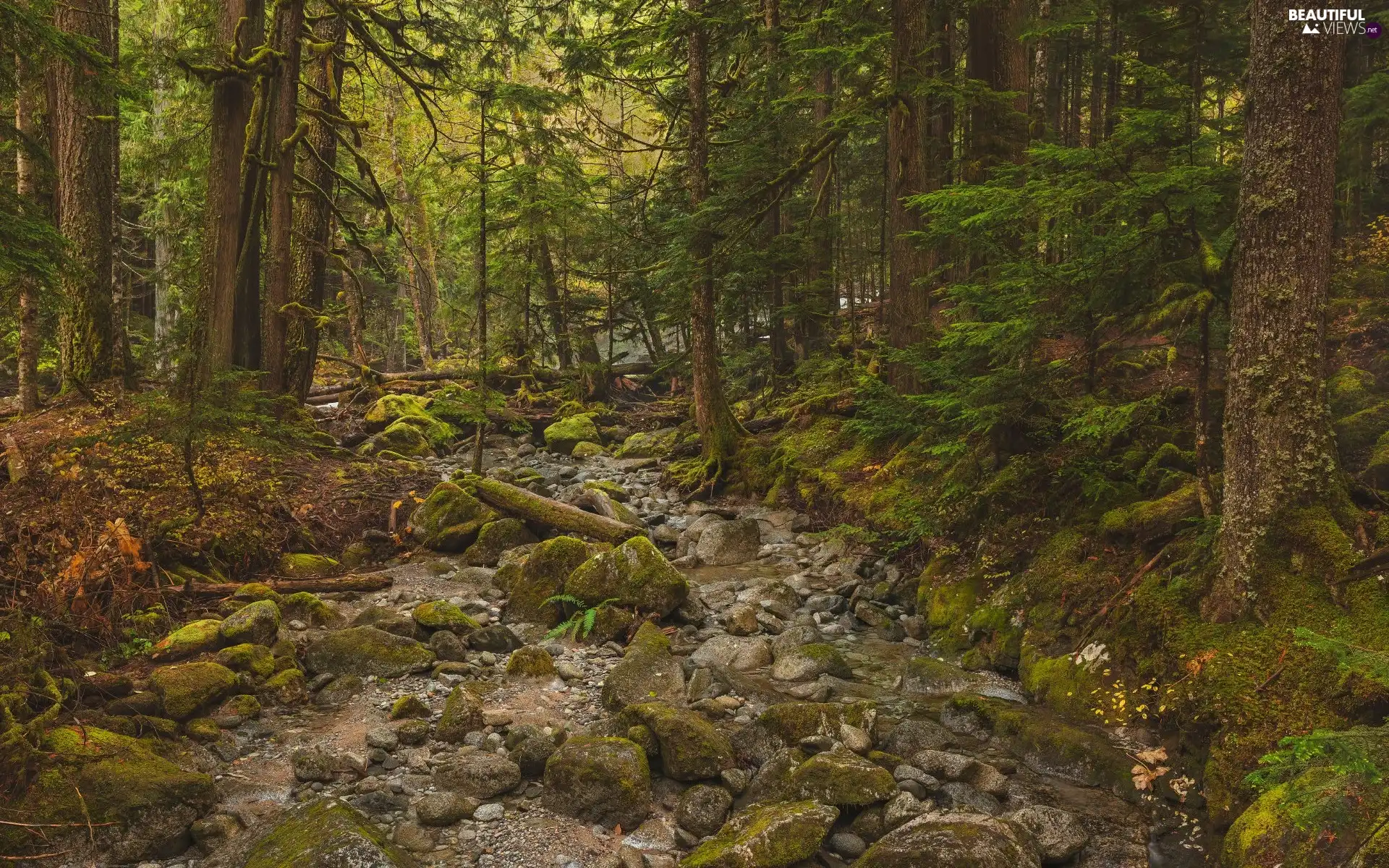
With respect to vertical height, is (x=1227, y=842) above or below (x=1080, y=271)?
below

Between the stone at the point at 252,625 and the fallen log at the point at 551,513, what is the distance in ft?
14.1

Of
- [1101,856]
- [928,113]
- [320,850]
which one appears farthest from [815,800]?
[928,113]

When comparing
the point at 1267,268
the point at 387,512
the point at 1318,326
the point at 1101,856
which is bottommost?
the point at 1101,856

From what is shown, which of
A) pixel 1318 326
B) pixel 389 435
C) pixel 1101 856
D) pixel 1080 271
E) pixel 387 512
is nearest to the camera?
pixel 1101 856

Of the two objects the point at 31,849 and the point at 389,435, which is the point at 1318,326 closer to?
the point at 31,849

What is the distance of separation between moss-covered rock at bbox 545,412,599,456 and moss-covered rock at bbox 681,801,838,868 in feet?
50.3

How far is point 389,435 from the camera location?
53.6 ft

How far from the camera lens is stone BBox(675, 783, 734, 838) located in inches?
193

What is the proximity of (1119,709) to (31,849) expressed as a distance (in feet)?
21.9

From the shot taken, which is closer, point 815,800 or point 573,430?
point 815,800

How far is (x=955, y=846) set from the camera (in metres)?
4.15

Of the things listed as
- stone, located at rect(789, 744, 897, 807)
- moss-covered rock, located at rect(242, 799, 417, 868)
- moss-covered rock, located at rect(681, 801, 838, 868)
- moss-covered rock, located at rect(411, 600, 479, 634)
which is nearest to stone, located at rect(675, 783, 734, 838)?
moss-covered rock, located at rect(681, 801, 838, 868)

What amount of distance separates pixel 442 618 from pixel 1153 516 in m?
6.63

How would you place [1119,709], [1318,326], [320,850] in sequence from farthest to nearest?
[1119,709] → [1318,326] → [320,850]
